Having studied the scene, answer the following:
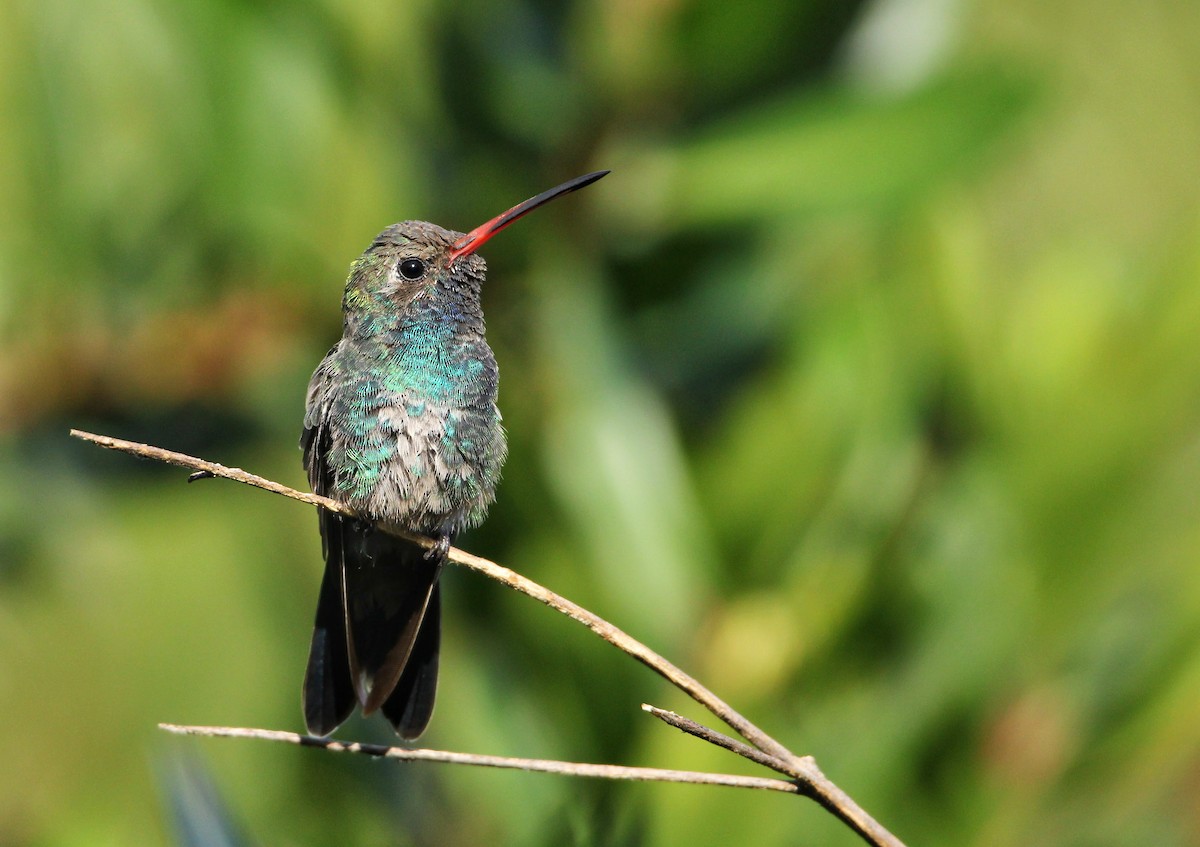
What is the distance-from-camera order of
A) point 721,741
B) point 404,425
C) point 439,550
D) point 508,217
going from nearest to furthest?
point 721,741, point 508,217, point 439,550, point 404,425

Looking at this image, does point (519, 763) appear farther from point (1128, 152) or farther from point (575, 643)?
point (1128, 152)

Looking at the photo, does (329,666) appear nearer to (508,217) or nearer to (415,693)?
(415,693)

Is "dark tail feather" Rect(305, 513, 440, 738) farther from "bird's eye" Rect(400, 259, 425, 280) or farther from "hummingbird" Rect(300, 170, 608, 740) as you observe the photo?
"bird's eye" Rect(400, 259, 425, 280)

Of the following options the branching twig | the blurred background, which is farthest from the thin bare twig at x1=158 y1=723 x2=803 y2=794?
the blurred background

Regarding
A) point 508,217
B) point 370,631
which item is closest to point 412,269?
point 508,217

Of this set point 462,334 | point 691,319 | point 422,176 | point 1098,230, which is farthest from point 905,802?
point 1098,230

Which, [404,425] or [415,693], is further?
[404,425]

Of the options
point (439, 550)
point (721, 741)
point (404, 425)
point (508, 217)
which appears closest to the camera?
point (721, 741)
